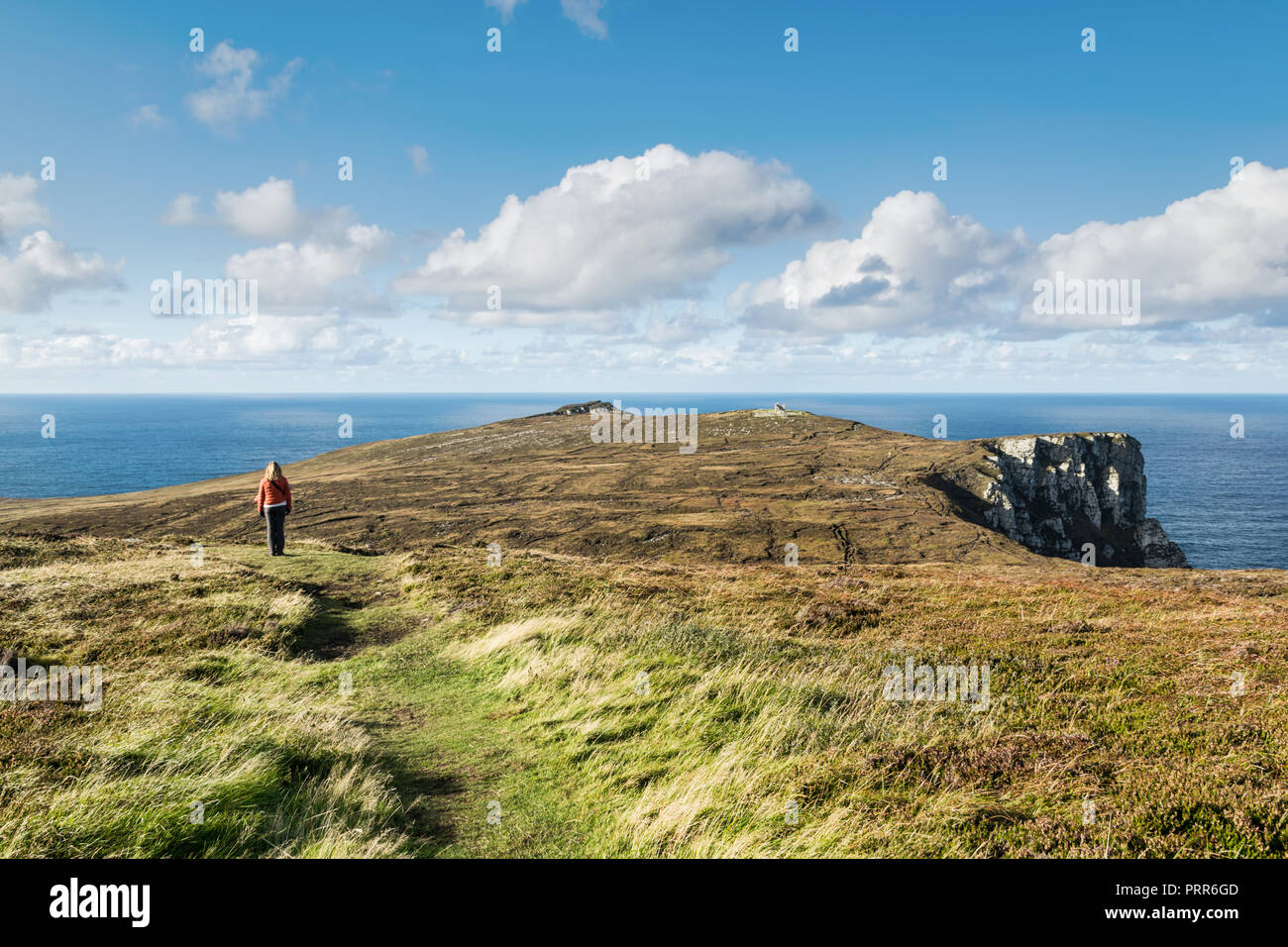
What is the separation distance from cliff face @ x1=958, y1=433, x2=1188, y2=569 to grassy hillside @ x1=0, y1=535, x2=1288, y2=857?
47672 millimetres

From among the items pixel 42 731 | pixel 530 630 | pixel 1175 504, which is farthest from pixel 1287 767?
pixel 1175 504

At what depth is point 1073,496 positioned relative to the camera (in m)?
67.2

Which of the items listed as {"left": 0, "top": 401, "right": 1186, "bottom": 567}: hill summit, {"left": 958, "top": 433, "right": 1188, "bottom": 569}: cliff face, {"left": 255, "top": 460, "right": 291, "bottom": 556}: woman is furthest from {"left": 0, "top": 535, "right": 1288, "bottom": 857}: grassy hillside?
{"left": 958, "top": 433, "right": 1188, "bottom": 569}: cliff face

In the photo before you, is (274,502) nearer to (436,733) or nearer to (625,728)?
(436,733)

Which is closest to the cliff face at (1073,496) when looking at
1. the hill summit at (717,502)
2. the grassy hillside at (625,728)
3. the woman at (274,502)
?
the hill summit at (717,502)

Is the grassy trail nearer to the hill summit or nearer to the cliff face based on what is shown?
the hill summit

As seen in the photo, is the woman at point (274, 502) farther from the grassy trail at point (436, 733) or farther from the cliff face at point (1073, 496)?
the cliff face at point (1073, 496)

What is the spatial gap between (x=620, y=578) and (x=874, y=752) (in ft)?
45.9

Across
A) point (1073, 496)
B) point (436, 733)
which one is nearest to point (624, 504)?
point (436, 733)

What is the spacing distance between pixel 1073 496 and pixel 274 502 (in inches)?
2950

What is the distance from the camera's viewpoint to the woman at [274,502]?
2186 centimetres

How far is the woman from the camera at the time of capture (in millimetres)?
21859

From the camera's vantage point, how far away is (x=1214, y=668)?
35.3ft
